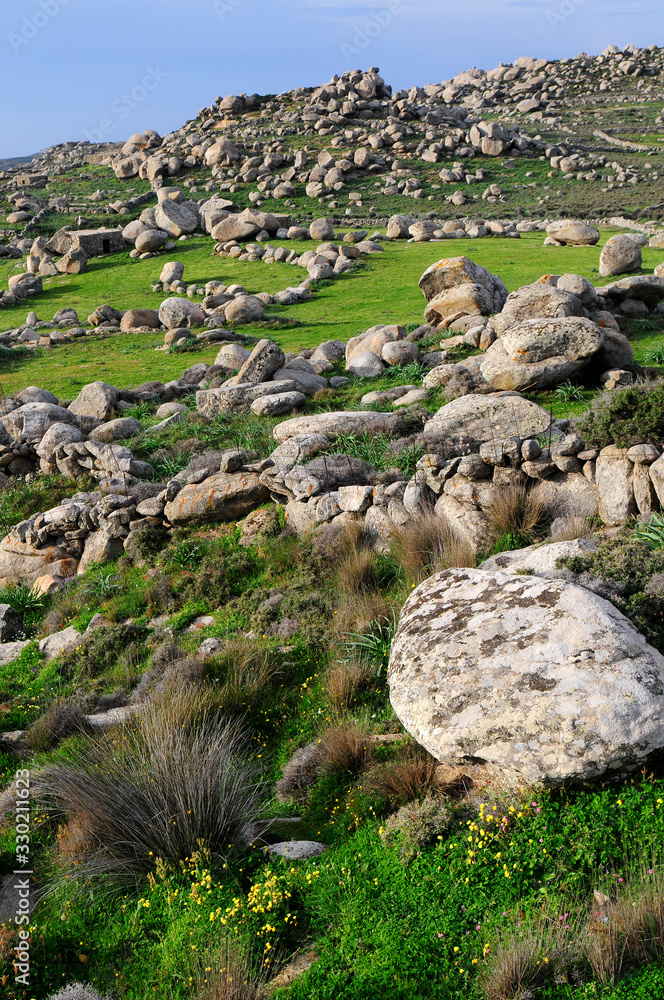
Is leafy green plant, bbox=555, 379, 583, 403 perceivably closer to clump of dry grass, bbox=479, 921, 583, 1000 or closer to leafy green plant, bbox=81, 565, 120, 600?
leafy green plant, bbox=81, 565, 120, 600

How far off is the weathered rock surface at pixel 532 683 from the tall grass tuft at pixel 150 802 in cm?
145

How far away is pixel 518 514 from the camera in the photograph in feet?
26.9

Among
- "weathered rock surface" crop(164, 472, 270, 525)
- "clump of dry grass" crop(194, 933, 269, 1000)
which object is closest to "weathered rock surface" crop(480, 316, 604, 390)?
"weathered rock surface" crop(164, 472, 270, 525)

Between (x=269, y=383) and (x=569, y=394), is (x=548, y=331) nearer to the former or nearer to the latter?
(x=569, y=394)

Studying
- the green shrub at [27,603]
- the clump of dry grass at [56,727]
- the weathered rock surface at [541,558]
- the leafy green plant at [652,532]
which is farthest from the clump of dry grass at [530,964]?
the green shrub at [27,603]

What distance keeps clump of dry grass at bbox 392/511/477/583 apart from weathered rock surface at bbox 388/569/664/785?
1.76 metres

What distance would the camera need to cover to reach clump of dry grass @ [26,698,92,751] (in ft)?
23.3

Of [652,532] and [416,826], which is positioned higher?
[652,532]

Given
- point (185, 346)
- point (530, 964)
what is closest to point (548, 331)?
point (530, 964)

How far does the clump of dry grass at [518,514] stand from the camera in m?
8.06

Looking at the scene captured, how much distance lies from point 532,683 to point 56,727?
15.8ft

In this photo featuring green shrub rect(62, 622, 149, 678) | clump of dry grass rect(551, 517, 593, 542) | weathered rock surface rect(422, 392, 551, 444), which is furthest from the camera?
weathered rock surface rect(422, 392, 551, 444)

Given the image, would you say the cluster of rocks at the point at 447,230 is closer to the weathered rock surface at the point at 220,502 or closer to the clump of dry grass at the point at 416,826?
the weathered rock surface at the point at 220,502

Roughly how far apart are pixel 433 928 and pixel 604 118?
78997 mm
